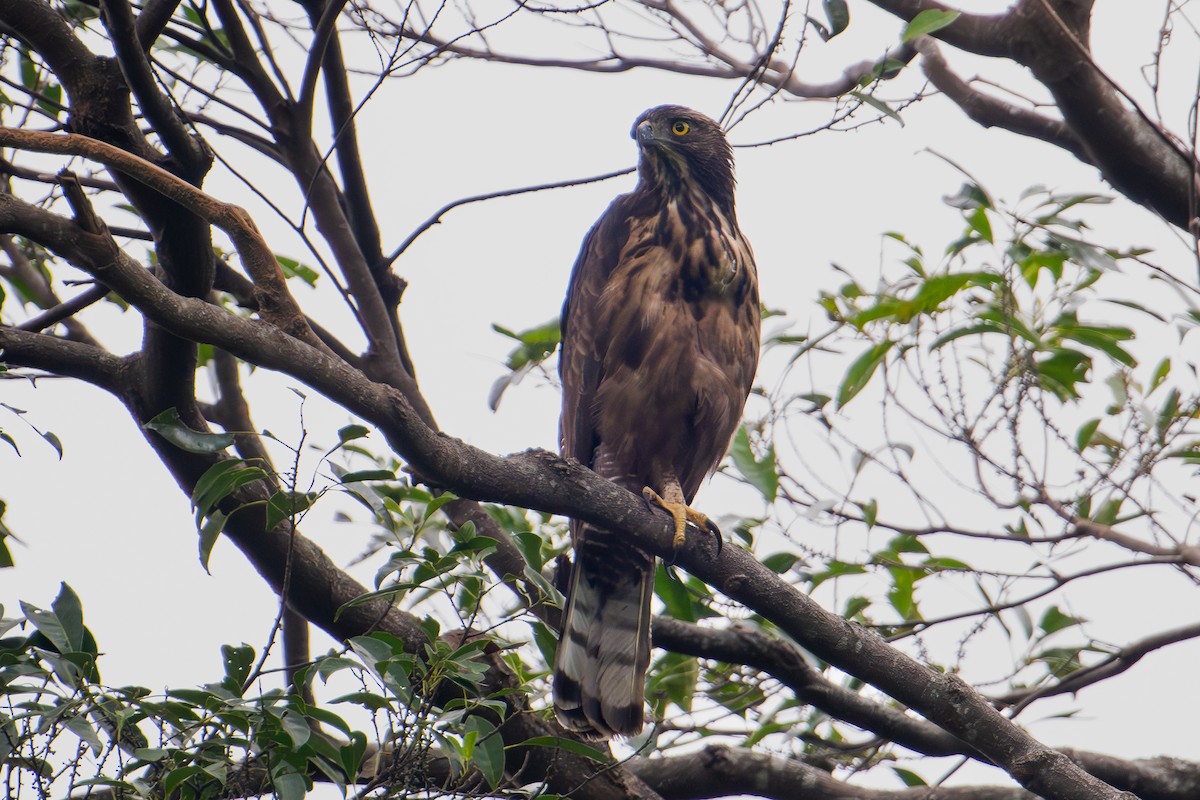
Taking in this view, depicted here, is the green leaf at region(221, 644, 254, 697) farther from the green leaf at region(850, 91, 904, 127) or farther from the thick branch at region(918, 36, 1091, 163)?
the thick branch at region(918, 36, 1091, 163)

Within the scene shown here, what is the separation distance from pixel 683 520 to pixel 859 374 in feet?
2.41

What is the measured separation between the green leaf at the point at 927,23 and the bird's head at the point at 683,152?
1202 mm

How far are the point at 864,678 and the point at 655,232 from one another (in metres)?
1.79

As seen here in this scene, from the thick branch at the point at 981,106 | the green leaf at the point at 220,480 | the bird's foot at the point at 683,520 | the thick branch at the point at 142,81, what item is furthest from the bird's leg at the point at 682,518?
the thick branch at the point at 981,106

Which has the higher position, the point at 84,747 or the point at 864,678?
the point at 864,678

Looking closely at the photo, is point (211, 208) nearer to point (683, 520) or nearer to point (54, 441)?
point (54, 441)

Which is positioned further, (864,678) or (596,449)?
(596,449)

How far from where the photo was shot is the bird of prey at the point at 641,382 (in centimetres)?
364

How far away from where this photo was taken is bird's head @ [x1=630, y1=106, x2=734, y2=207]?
425cm

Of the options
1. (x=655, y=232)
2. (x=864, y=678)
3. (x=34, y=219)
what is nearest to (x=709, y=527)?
(x=864, y=678)

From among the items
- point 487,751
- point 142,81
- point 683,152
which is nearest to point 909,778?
point 487,751

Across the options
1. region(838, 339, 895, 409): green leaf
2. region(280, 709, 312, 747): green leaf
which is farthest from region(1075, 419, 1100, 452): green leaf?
region(280, 709, 312, 747): green leaf

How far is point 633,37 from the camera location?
441cm

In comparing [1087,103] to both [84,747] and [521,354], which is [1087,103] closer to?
[521,354]
